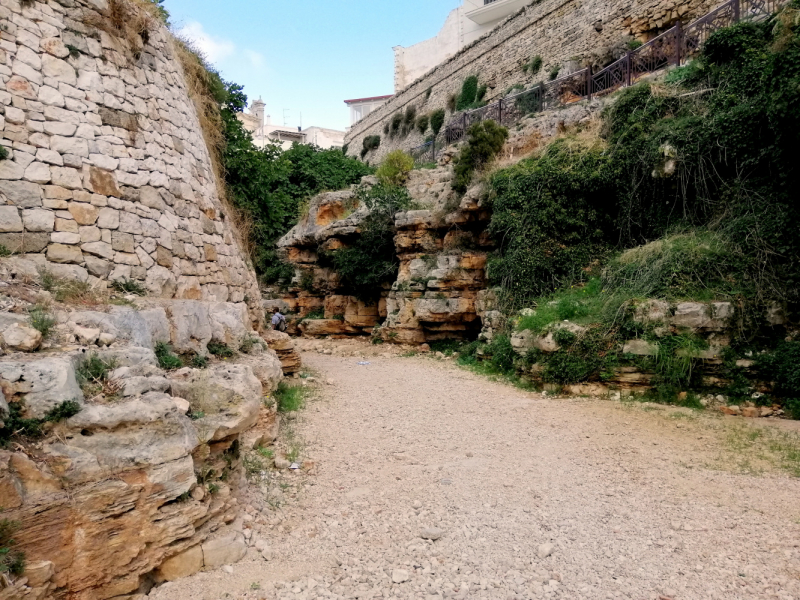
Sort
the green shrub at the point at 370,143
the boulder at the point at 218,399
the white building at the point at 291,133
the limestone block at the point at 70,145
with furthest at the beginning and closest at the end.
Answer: the white building at the point at 291,133
the green shrub at the point at 370,143
the limestone block at the point at 70,145
the boulder at the point at 218,399

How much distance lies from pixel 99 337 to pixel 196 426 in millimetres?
894

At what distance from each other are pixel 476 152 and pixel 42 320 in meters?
10.9

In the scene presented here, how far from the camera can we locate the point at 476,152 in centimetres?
1231

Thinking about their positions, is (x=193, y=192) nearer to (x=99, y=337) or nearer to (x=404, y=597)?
(x=99, y=337)

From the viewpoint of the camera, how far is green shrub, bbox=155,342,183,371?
12.5 feet

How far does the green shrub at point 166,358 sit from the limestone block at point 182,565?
4.68 feet

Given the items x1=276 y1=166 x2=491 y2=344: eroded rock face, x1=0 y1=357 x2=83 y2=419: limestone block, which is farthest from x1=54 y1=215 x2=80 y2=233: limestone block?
x1=276 y1=166 x2=491 y2=344: eroded rock face

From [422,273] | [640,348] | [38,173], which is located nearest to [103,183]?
[38,173]

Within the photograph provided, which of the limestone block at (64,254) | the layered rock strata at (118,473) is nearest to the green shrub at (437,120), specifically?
the limestone block at (64,254)

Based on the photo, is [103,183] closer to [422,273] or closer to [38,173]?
[38,173]

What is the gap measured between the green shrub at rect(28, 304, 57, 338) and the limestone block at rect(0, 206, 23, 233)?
54.0 inches

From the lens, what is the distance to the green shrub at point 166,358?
3.80 metres

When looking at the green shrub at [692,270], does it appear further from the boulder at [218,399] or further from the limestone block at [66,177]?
the limestone block at [66,177]

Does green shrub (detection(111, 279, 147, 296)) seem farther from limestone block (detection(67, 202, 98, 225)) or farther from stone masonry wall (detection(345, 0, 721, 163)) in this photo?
stone masonry wall (detection(345, 0, 721, 163))
